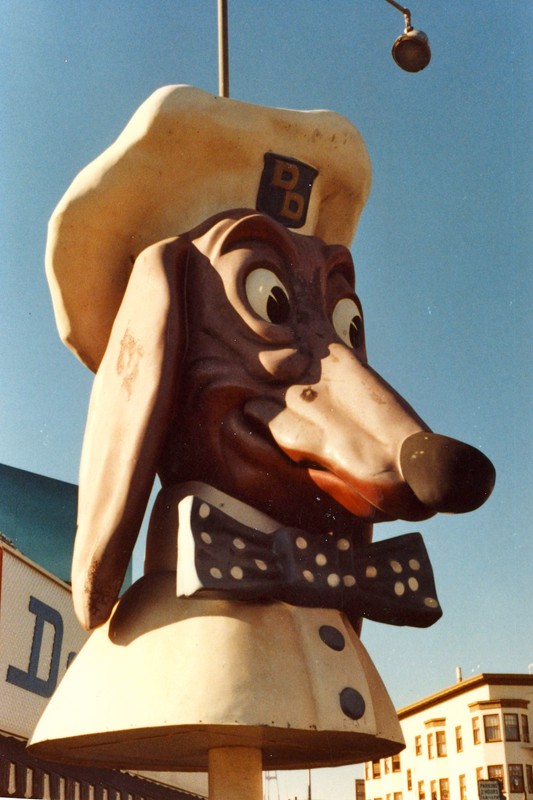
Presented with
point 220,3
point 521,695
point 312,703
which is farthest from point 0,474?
point 521,695

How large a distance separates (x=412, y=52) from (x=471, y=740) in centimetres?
2728

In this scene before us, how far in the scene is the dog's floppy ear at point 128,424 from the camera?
313cm

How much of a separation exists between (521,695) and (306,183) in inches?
1080

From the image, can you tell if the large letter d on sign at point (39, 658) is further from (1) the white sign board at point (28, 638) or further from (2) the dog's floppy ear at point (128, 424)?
(2) the dog's floppy ear at point (128, 424)

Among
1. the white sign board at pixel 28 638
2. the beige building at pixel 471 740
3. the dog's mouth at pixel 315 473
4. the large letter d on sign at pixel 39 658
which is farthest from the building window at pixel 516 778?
the dog's mouth at pixel 315 473

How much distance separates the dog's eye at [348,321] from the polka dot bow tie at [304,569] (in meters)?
0.83

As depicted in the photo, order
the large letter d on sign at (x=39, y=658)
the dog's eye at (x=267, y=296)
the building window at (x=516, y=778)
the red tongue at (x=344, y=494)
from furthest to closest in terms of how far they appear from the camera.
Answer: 1. the building window at (x=516, y=778)
2. the large letter d on sign at (x=39, y=658)
3. the dog's eye at (x=267, y=296)
4. the red tongue at (x=344, y=494)

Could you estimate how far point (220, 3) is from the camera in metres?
4.50

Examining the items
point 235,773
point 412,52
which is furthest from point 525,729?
point 235,773

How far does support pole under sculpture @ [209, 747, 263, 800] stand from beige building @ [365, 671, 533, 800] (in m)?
25.6

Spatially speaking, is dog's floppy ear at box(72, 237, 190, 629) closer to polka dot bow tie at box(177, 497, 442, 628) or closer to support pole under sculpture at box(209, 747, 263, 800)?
polka dot bow tie at box(177, 497, 442, 628)

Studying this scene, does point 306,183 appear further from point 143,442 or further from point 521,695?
point 521,695

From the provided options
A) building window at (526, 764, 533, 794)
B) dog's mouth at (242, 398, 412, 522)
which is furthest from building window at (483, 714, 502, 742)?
dog's mouth at (242, 398, 412, 522)

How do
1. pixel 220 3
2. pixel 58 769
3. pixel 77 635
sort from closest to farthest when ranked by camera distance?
1. pixel 220 3
2. pixel 58 769
3. pixel 77 635
